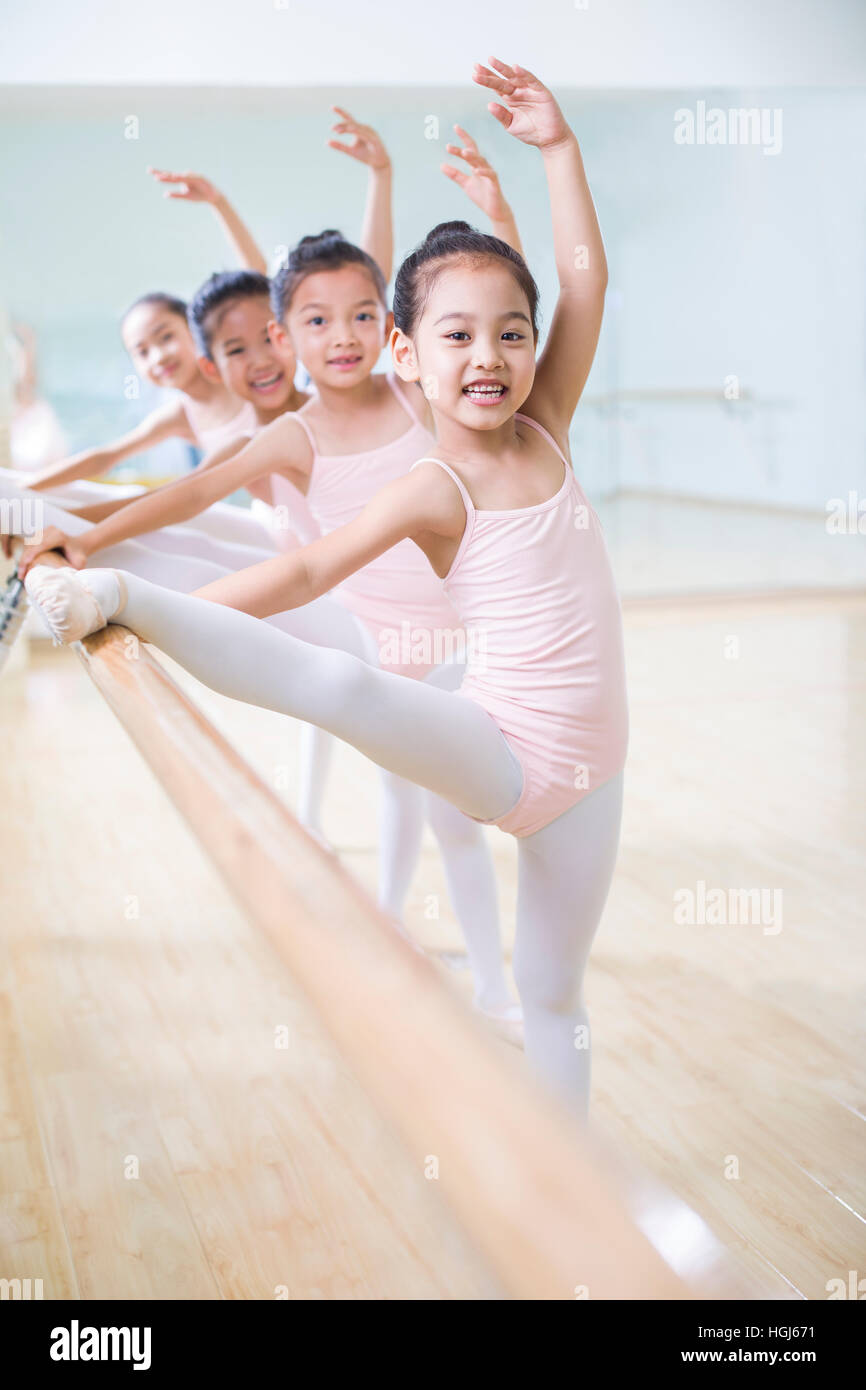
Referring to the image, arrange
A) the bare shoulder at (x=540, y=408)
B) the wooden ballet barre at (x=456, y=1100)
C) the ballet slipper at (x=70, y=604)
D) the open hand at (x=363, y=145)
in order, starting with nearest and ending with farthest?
the wooden ballet barre at (x=456, y=1100) < the ballet slipper at (x=70, y=604) < the bare shoulder at (x=540, y=408) < the open hand at (x=363, y=145)

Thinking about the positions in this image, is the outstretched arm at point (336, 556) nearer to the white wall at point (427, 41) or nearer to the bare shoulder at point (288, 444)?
the bare shoulder at point (288, 444)

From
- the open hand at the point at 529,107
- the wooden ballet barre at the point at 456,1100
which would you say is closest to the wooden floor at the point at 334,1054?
the wooden ballet barre at the point at 456,1100

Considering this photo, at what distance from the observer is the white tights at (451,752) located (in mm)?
798

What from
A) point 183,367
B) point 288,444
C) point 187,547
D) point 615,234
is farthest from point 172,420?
point 615,234

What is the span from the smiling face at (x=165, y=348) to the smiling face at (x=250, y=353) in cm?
19

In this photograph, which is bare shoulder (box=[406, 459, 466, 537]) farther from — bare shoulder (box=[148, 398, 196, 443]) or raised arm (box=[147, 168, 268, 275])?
bare shoulder (box=[148, 398, 196, 443])

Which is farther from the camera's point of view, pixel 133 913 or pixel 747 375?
pixel 747 375

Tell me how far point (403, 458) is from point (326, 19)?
2.88 m

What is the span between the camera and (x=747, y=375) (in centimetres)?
433

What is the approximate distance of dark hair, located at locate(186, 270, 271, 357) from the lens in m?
1.42

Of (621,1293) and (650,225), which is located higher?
(650,225)
